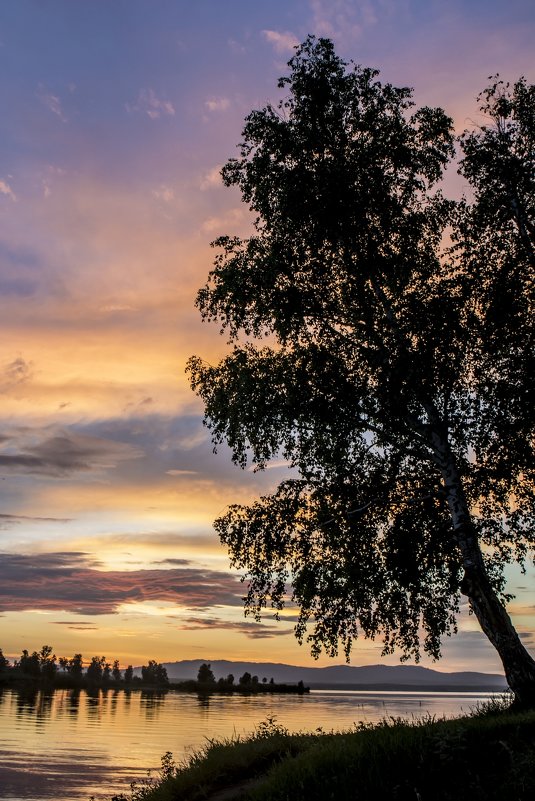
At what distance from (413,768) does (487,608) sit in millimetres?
6068

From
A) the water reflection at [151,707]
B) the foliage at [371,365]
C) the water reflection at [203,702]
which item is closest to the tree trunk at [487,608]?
the foliage at [371,365]

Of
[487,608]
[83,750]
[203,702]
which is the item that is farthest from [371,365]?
[203,702]

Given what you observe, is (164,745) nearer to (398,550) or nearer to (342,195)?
(398,550)

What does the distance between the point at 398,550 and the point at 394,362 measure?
5395 mm

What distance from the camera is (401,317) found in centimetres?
1997

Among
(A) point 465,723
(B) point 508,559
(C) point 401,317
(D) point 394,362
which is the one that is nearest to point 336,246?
(C) point 401,317

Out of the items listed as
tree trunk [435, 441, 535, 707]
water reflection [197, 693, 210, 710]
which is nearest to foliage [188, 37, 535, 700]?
tree trunk [435, 441, 535, 707]

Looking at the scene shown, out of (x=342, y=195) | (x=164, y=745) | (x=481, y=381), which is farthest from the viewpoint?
(x=164, y=745)

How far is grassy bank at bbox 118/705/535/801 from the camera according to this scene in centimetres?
1145

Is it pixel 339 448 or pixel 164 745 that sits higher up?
pixel 339 448

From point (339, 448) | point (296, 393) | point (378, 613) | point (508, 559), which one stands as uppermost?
point (296, 393)

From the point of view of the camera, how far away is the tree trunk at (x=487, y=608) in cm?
1631

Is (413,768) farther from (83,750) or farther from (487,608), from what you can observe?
(83,750)

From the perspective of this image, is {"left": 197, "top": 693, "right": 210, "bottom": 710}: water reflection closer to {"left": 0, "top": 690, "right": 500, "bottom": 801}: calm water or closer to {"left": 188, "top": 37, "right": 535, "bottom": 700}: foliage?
{"left": 0, "top": 690, "right": 500, "bottom": 801}: calm water
